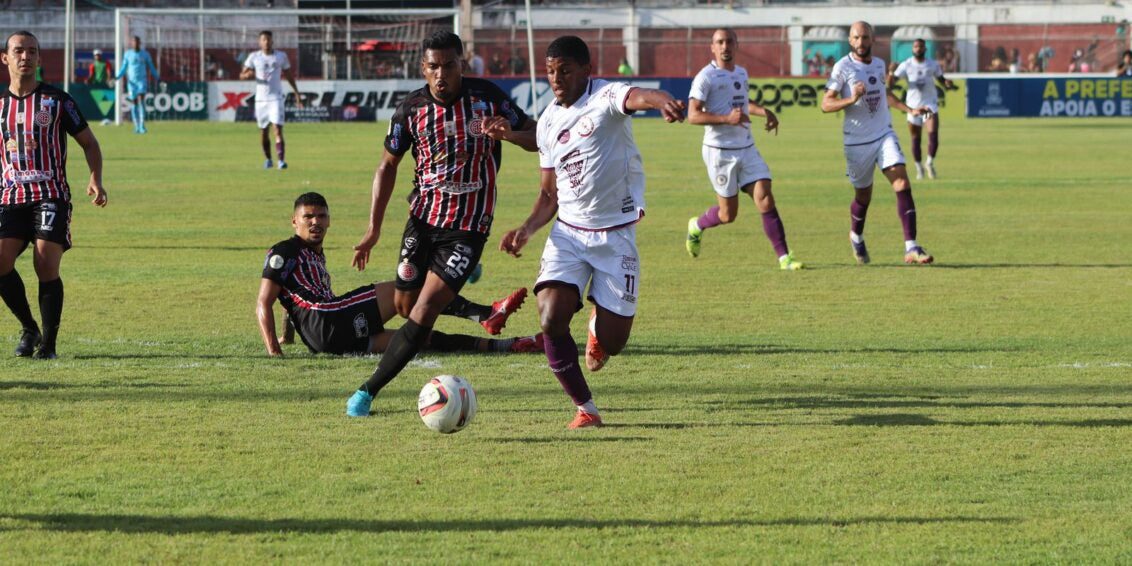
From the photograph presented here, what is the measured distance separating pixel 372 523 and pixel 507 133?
250 centimetres

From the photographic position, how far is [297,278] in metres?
9.25

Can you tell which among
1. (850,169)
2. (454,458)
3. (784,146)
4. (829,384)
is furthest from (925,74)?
(454,458)

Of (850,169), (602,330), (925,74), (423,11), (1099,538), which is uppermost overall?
(423,11)

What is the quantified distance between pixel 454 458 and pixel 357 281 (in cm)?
644

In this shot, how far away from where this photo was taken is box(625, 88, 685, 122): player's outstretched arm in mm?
6262

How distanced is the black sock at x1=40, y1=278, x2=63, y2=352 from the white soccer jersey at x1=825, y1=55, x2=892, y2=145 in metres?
7.81

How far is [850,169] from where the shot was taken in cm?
1438

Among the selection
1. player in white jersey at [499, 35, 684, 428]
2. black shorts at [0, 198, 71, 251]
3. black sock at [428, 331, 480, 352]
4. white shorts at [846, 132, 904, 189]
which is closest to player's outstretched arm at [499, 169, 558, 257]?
player in white jersey at [499, 35, 684, 428]

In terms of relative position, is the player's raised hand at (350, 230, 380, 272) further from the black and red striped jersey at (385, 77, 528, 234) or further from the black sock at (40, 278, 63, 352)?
the black sock at (40, 278, 63, 352)

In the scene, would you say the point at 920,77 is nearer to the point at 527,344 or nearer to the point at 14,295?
the point at 527,344

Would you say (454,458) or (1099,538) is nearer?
(1099,538)

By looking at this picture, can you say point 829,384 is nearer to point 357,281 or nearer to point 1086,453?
point 1086,453

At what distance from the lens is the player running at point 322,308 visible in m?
9.16

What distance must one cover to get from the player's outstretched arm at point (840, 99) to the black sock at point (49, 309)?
7235 millimetres
